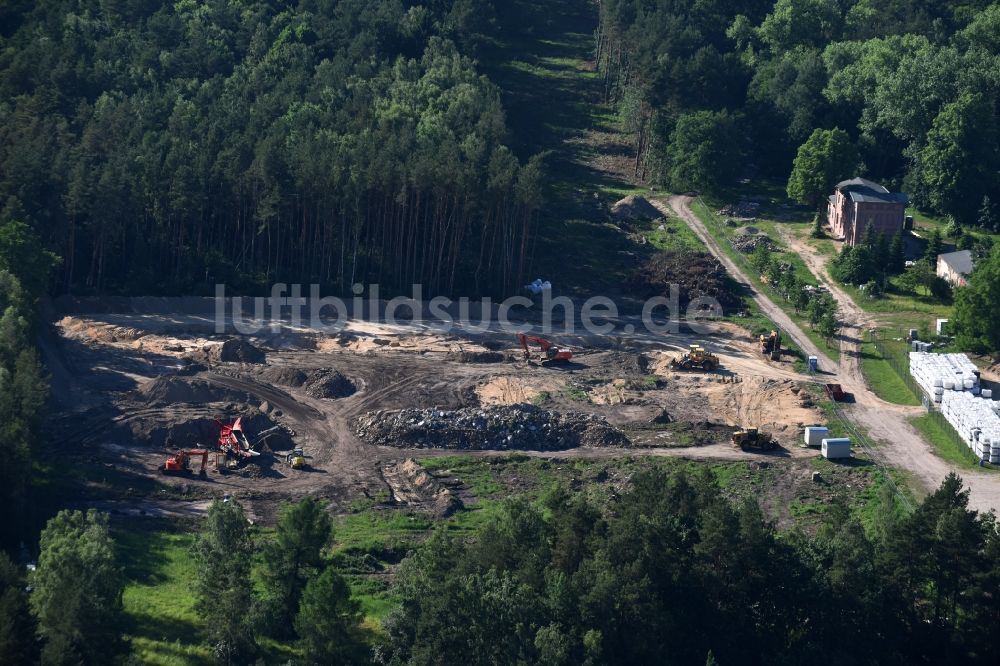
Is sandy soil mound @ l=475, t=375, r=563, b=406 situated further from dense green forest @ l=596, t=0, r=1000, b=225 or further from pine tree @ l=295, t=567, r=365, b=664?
dense green forest @ l=596, t=0, r=1000, b=225

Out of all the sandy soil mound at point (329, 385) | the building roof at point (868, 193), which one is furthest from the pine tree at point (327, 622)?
the building roof at point (868, 193)

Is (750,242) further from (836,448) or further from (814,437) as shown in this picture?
(836,448)

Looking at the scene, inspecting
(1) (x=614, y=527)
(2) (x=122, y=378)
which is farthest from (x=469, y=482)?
(2) (x=122, y=378)

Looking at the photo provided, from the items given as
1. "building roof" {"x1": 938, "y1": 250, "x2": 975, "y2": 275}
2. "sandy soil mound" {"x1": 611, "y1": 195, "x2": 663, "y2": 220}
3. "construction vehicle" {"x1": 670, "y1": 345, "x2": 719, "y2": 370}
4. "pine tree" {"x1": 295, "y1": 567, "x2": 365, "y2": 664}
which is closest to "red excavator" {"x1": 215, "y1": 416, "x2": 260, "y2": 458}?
"pine tree" {"x1": 295, "y1": 567, "x2": 365, "y2": 664}

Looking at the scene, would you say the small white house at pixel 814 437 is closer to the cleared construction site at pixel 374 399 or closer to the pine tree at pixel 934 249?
the cleared construction site at pixel 374 399

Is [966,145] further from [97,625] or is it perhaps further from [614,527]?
[97,625]

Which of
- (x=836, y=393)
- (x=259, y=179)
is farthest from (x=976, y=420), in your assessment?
(x=259, y=179)
